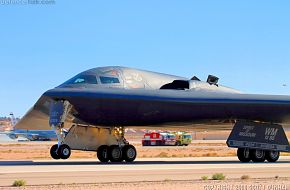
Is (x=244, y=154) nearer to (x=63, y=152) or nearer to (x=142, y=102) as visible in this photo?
(x=142, y=102)

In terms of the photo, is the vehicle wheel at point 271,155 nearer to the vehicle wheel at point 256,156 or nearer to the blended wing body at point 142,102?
the vehicle wheel at point 256,156

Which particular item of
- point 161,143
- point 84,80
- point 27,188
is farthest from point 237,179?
point 161,143

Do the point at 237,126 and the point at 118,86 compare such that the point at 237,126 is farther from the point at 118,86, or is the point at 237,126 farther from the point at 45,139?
the point at 45,139

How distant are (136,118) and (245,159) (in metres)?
5.87

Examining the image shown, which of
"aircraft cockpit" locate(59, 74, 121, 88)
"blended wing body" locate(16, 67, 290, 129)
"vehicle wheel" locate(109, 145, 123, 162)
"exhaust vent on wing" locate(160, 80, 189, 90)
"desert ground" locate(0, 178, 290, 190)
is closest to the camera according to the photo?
"desert ground" locate(0, 178, 290, 190)

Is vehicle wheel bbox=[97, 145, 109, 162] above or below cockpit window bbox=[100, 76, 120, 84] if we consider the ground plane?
below

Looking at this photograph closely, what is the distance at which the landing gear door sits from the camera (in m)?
26.0

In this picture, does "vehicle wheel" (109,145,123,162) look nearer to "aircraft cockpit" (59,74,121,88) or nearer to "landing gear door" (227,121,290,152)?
"aircraft cockpit" (59,74,121,88)

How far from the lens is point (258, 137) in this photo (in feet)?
86.5

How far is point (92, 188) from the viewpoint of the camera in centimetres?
1273

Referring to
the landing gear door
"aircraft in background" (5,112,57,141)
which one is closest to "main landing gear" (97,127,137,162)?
the landing gear door

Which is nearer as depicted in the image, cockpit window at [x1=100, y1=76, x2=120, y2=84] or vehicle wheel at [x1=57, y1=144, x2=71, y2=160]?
vehicle wheel at [x1=57, y1=144, x2=71, y2=160]

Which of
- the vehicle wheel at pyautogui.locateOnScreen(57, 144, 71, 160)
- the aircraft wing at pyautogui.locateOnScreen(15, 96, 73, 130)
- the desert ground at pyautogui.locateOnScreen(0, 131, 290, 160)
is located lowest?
the desert ground at pyautogui.locateOnScreen(0, 131, 290, 160)

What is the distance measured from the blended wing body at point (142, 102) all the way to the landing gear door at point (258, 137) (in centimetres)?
75
